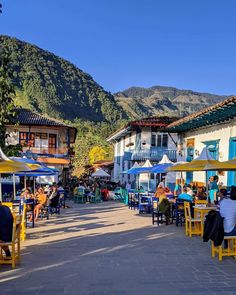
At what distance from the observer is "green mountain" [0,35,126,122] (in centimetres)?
9056

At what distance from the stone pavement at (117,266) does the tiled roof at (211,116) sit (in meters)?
4.06

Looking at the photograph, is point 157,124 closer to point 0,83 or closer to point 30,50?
point 0,83

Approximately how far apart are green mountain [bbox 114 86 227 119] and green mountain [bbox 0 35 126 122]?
793 cm

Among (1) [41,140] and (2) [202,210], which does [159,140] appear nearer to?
(1) [41,140]

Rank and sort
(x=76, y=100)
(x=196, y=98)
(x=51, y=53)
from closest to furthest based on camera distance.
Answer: (x=76, y=100) < (x=51, y=53) < (x=196, y=98)

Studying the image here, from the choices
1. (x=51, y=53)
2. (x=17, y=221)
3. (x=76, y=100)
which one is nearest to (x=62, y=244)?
(x=17, y=221)

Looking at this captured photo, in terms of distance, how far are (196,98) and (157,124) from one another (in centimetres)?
14177

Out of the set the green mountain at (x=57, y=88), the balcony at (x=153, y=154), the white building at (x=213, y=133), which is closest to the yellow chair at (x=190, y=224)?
the white building at (x=213, y=133)

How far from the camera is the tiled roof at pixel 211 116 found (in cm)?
1275

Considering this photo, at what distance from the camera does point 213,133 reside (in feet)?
54.3

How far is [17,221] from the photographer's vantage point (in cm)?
788

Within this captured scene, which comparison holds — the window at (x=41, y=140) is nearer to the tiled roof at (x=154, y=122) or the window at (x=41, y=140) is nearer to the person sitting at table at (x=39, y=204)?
the tiled roof at (x=154, y=122)

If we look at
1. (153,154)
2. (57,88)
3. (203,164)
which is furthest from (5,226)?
(57,88)

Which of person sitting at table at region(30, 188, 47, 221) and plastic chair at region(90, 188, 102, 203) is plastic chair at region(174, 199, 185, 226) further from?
plastic chair at region(90, 188, 102, 203)
